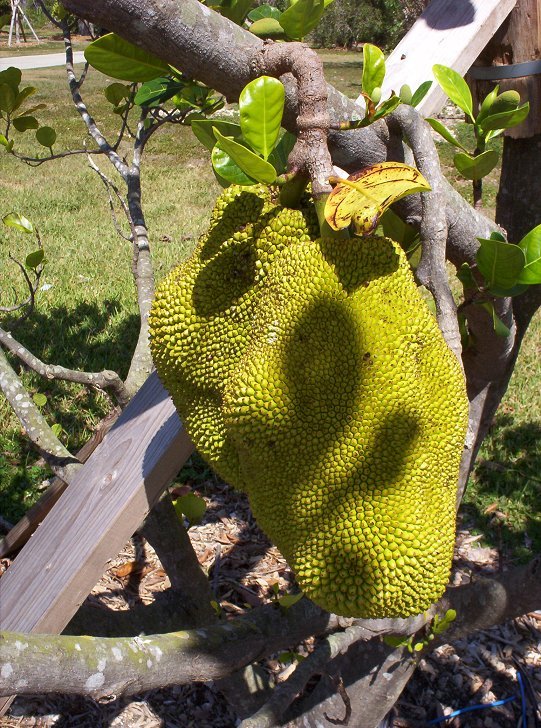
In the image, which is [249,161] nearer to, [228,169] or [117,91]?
[228,169]

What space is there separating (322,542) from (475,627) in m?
0.80

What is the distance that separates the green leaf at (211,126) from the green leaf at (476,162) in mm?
298

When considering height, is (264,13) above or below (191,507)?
above

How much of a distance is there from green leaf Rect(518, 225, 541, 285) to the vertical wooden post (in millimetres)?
447

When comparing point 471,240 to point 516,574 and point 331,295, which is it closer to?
point 331,295

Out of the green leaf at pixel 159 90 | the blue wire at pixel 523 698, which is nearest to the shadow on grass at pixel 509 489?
the blue wire at pixel 523 698

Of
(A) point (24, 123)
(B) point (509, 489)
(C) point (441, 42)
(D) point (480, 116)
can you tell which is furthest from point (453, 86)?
(B) point (509, 489)

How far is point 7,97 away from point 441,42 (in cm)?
101

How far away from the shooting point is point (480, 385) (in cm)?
125

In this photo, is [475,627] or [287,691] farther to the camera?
[475,627]

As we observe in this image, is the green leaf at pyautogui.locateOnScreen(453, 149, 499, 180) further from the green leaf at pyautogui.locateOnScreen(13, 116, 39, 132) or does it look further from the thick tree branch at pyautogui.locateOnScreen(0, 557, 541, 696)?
the green leaf at pyautogui.locateOnScreen(13, 116, 39, 132)

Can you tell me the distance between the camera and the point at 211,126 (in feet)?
2.48

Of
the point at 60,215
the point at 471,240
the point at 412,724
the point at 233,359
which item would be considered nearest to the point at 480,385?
the point at 471,240

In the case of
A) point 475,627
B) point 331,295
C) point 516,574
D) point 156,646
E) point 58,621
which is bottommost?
point 475,627
